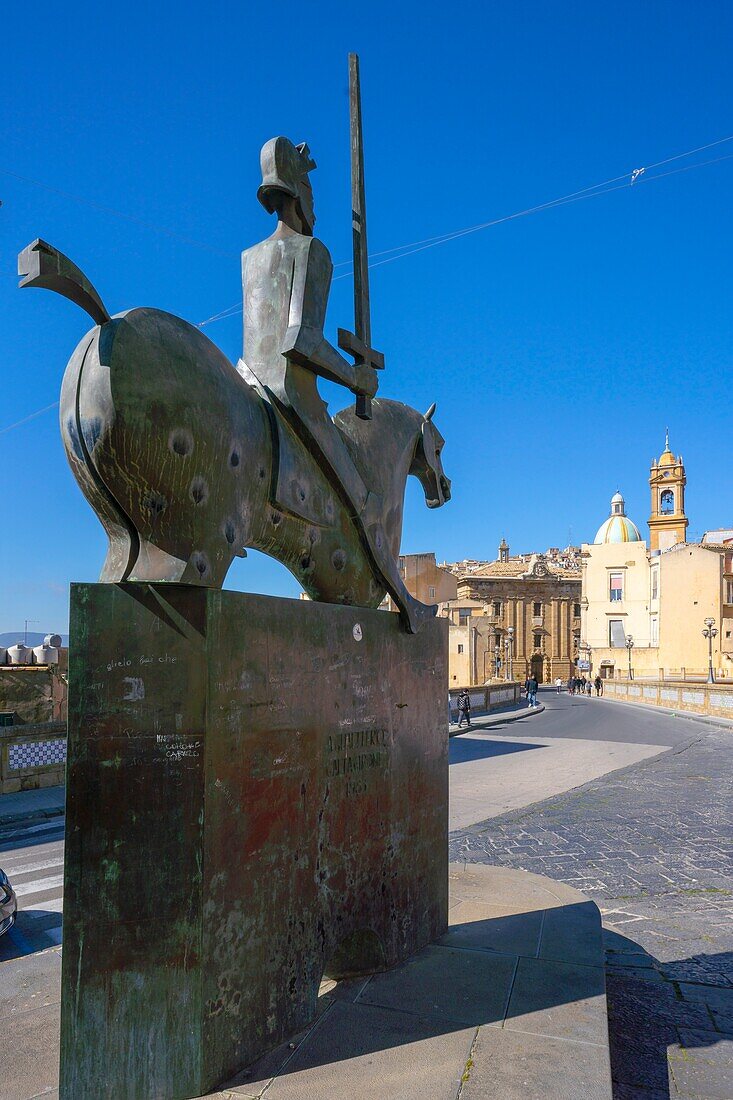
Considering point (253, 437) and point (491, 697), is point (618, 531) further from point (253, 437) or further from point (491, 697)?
point (253, 437)

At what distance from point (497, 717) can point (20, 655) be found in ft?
59.8

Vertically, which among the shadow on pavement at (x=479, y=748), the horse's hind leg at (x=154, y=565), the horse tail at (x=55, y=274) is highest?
the horse tail at (x=55, y=274)

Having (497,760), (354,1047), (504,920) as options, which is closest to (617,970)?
(504,920)

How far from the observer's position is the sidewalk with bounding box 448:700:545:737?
26.7 meters

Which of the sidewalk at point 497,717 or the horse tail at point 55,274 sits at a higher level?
the horse tail at point 55,274

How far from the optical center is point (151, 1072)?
327cm

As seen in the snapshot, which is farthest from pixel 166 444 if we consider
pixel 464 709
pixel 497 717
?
pixel 497 717

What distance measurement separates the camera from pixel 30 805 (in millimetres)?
13016

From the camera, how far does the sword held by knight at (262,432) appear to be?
3439 millimetres

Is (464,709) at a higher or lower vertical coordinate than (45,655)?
lower

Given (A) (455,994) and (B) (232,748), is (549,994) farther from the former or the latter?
(B) (232,748)

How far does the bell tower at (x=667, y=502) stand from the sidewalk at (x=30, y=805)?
189 ft

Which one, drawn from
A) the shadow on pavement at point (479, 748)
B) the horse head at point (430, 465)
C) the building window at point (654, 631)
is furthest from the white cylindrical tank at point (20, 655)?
the building window at point (654, 631)

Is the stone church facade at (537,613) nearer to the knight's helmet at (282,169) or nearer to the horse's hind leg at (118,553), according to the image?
the knight's helmet at (282,169)
